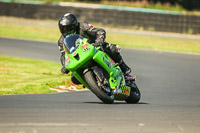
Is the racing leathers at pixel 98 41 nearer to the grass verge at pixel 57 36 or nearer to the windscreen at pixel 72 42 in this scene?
the windscreen at pixel 72 42

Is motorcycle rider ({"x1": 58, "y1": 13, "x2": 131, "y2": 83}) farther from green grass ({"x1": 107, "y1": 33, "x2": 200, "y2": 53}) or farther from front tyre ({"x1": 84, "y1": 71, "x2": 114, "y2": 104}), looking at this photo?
green grass ({"x1": 107, "y1": 33, "x2": 200, "y2": 53})

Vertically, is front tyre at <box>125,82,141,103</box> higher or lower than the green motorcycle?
lower

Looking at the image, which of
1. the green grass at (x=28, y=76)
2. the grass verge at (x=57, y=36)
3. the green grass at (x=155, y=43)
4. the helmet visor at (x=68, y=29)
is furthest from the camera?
the grass verge at (x=57, y=36)

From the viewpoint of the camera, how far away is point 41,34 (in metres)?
26.5

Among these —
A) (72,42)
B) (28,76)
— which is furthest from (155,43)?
(72,42)

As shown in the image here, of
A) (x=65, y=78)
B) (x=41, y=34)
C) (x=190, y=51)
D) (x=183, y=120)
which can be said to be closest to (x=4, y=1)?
(x=41, y=34)

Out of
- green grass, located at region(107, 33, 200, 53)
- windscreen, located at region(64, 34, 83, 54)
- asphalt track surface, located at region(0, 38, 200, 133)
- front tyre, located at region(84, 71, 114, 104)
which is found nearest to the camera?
asphalt track surface, located at region(0, 38, 200, 133)

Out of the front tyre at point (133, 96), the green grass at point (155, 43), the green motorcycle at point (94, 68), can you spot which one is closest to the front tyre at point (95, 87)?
the green motorcycle at point (94, 68)

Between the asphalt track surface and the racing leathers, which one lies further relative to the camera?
the racing leathers

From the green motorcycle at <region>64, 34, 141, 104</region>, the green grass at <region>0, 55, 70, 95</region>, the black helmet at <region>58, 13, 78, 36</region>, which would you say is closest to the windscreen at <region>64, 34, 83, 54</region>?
the green motorcycle at <region>64, 34, 141, 104</region>

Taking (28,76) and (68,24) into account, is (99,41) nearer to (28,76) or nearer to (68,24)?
(68,24)

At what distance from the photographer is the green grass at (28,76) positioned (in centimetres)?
1047

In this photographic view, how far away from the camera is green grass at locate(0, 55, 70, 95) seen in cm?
1047

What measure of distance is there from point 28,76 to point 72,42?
5.13 meters
